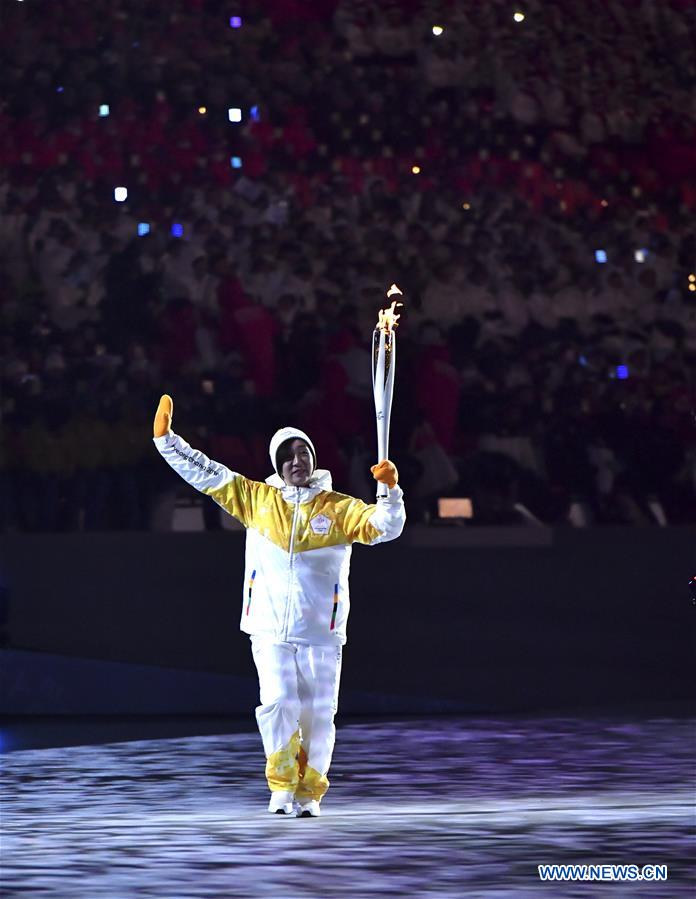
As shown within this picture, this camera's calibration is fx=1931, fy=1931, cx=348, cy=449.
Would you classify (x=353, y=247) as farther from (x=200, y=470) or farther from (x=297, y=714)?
(x=297, y=714)

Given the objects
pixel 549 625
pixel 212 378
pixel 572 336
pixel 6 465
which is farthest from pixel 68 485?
pixel 572 336

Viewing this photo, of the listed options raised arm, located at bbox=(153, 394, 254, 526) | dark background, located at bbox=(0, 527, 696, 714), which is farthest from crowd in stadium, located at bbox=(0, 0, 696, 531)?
raised arm, located at bbox=(153, 394, 254, 526)

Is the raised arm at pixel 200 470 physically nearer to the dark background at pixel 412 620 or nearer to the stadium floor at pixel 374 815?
the stadium floor at pixel 374 815

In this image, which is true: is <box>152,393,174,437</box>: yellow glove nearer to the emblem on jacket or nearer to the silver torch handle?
the emblem on jacket

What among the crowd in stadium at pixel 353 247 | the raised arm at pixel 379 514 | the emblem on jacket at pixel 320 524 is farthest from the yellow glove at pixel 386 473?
the crowd in stadium at pixel 353 247

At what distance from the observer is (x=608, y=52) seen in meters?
19.3

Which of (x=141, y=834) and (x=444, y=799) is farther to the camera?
(x=444, y=799)

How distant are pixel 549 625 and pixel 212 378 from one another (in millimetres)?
3836

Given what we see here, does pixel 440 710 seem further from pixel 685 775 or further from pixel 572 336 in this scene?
pixel 572 336

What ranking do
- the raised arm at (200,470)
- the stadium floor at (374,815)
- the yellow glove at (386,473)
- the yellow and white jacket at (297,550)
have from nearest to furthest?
the stadium floor at (374,815), the yellow glove at (386,473), the yellow and white jacket at (297,550), the raised arm at (200,470)

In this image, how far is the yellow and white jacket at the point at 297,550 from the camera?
26.6 ft

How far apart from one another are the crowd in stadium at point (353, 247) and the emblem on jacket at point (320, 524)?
239 inches

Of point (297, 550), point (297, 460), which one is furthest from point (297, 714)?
point (297, 460)

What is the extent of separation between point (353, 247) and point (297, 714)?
9287 millimetres
